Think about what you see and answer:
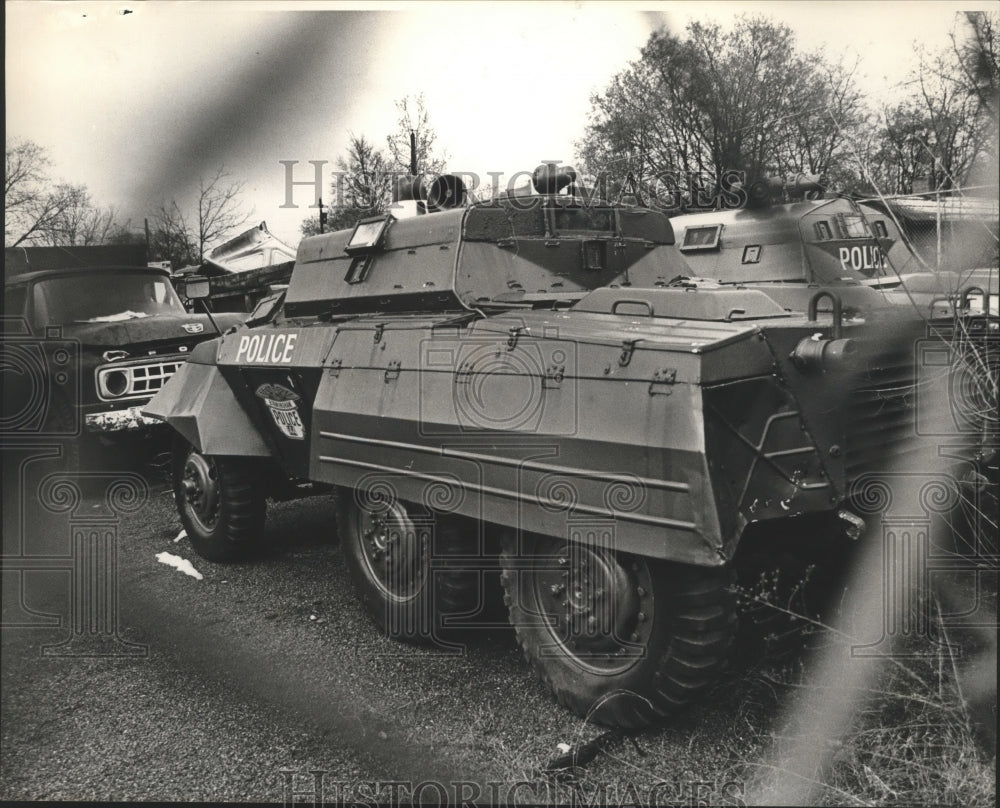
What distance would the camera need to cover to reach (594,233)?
5.44 metres

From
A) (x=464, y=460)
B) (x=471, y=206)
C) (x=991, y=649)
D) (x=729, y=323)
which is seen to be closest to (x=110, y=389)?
(x=471, y=206)

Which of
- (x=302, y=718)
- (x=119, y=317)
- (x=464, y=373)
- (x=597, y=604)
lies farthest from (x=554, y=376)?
(x=119, y=317)

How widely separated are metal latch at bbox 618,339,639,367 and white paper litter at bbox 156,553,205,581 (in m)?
3.72

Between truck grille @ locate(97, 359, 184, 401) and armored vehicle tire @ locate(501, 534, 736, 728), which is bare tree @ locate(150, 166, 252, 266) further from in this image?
truck grille @ locate(97, 359, 184, 401)

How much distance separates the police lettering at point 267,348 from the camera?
17.4 ft

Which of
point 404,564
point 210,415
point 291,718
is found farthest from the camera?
point 210,415

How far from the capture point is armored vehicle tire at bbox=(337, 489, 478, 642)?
14.7 ft

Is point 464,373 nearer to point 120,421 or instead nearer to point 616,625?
point 616,625

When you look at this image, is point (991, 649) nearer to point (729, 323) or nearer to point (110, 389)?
point (729, 323)

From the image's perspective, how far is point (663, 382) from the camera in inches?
131

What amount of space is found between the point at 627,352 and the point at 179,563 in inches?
163

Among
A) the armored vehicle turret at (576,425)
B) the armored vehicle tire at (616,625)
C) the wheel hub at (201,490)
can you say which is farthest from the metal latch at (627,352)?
the wheel hub at (201,490)

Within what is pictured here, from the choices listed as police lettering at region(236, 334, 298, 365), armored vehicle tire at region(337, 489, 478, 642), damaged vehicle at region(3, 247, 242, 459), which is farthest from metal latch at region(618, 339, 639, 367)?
police lettering at region(236, 334, 298, 365)

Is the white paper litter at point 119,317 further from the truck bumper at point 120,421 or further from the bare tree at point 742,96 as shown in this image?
the bare tree at point 742,96
